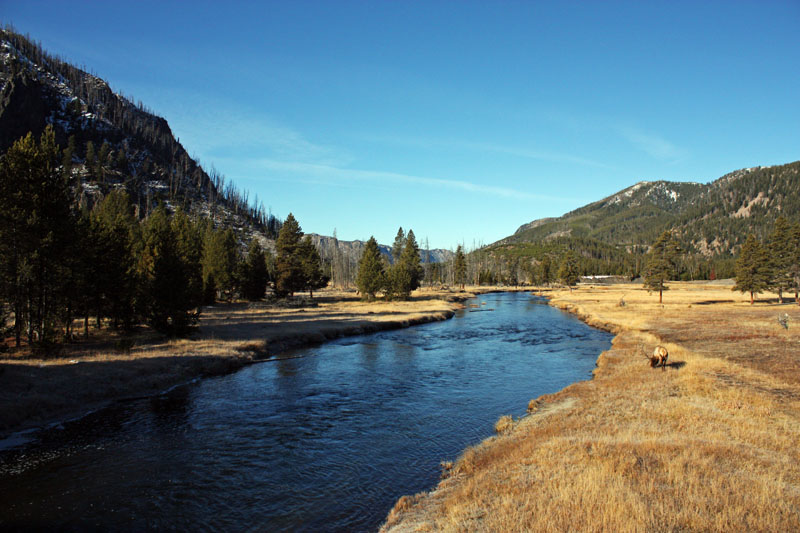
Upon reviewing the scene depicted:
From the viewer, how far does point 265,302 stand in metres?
78.4

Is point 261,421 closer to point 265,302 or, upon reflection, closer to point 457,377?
point 457,377

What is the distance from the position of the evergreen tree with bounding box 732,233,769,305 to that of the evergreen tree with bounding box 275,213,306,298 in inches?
3138

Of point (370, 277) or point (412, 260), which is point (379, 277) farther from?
point (412, 260)

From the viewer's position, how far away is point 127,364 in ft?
85.5

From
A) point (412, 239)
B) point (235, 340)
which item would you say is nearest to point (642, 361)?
point (235, 340)

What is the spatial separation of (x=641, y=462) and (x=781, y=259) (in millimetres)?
82848

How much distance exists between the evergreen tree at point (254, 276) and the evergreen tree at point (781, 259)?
3537 inches

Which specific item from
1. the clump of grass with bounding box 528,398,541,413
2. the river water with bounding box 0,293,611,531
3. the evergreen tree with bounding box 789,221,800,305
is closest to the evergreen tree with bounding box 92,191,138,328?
the river water with bounding box 0,293,611,531

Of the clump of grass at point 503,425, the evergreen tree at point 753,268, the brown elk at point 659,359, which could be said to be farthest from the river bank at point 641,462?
the evergreen tree at point 753,268

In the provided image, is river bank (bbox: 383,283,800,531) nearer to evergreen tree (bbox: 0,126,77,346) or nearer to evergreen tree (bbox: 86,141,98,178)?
evergreen tree (bbox: 0,126,77,346)

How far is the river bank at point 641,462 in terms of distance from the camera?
8172 mm

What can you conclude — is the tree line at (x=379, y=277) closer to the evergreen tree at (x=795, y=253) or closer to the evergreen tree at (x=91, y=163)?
the evergreen tree at (x=795, y=253)

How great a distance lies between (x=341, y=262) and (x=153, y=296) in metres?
157

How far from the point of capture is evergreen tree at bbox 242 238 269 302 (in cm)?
7988
